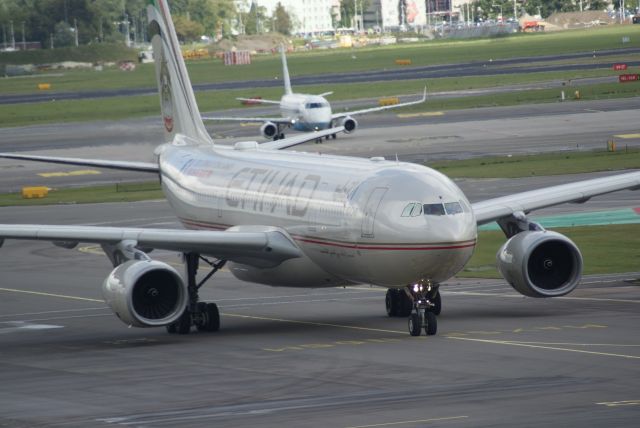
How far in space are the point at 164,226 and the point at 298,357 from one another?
32.7 m

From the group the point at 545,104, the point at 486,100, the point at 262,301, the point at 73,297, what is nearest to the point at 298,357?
the point at 262,301

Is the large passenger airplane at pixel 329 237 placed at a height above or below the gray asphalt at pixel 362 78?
above

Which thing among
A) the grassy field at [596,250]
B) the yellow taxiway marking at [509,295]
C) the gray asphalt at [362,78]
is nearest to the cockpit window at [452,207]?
the yellow taxiway marking at [509,295]

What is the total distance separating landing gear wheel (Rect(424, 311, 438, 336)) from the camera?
3609 centimetres

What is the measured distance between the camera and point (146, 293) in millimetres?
37500

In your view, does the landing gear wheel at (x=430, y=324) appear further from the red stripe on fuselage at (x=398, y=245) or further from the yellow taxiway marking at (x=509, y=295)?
the yellow taxiway marking at (x=509, y=295)

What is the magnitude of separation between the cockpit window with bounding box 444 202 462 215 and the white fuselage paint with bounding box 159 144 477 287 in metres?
0.12

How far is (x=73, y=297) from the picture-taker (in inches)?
1953

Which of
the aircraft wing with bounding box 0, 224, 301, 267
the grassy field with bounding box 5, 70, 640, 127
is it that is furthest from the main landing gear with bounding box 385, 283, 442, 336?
the grassy field with bounding box 5, 70, 640, 127

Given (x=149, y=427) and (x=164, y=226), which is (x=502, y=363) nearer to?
(x=149, y=427)

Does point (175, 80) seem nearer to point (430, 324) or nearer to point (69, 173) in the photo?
point (430, 324)

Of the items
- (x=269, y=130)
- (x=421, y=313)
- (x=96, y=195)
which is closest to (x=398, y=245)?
(x=421, y=313)

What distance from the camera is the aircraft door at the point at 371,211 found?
118 feet

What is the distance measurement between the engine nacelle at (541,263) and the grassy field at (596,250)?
28.7ft
